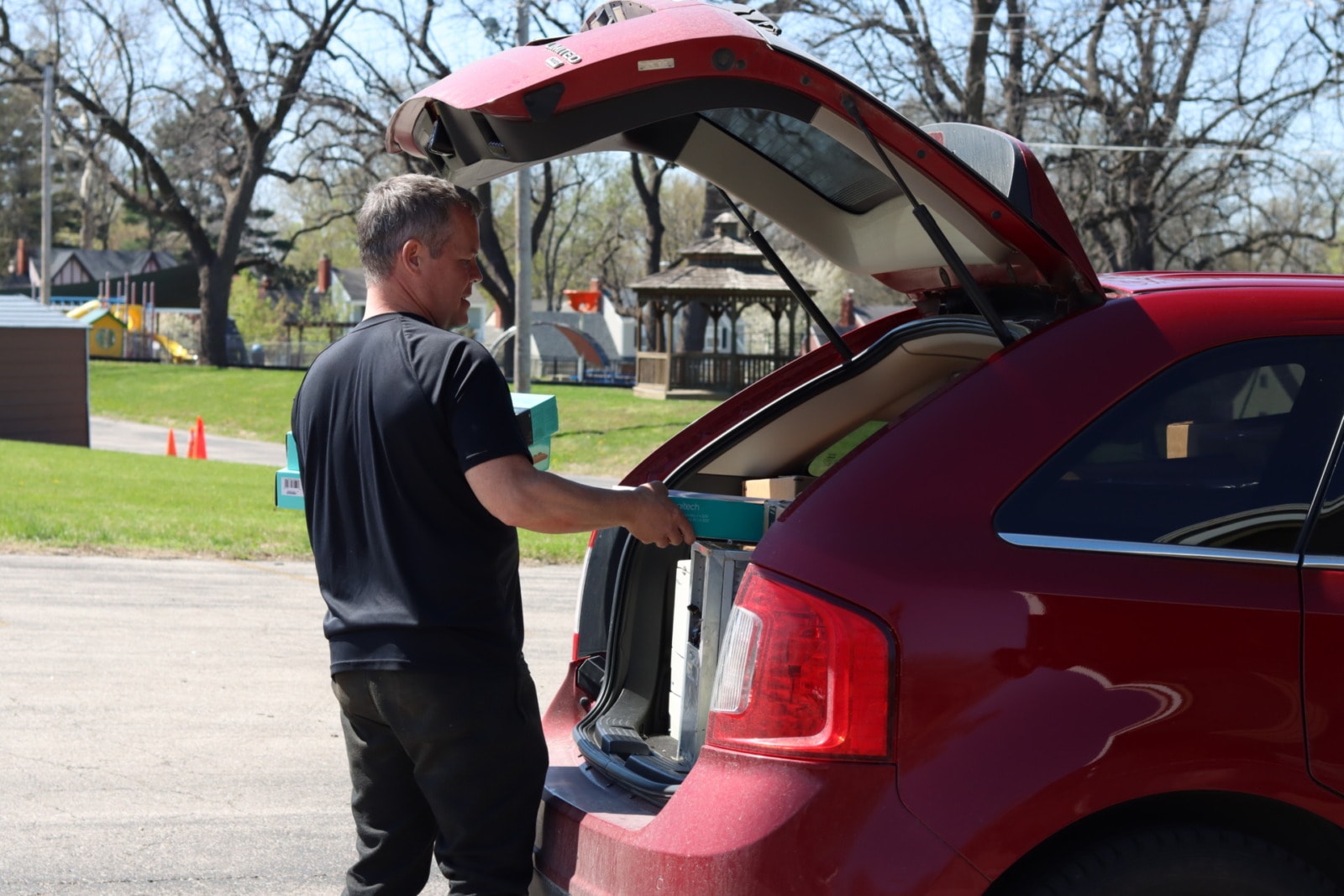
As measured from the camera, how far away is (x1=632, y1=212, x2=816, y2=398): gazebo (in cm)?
3538

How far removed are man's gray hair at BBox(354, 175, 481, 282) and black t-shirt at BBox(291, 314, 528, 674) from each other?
0.54 feet

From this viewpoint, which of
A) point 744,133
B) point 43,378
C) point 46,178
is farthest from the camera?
point 46,178

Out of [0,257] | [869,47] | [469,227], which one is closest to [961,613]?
[469,227]

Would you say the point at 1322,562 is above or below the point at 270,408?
above

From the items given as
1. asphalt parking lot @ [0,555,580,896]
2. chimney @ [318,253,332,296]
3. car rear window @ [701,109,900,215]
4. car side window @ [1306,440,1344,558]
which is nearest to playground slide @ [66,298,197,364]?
chimney @ [318,253,332,296]

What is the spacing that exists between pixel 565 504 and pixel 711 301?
34.1m

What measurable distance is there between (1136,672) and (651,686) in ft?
4.73

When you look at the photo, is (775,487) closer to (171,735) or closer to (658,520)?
(658,520)

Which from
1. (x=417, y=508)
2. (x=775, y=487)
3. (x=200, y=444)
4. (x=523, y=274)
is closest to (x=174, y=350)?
(x=200, y=444)

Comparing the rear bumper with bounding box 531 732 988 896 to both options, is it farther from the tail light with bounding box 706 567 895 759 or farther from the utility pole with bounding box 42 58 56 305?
the utility pole with bounding box 42 58 56 305

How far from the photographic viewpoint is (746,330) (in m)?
76.3

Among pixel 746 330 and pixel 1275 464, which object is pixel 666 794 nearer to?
pixel 1275 464

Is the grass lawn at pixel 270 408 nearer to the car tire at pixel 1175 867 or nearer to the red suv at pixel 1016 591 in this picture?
the red suv at pixel 1016 591

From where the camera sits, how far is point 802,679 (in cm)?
245
